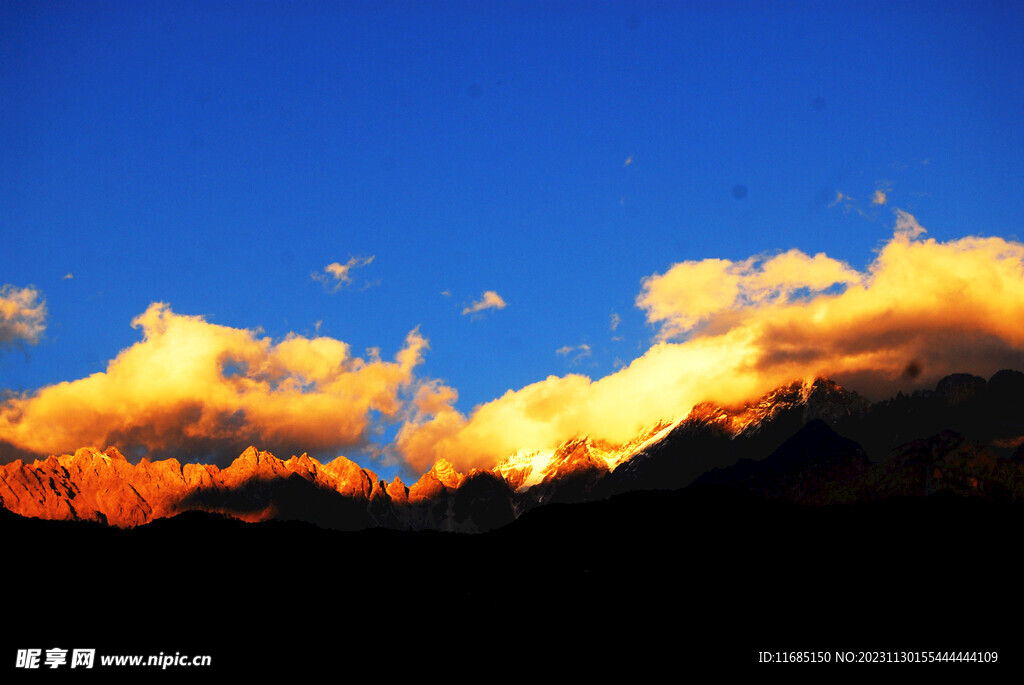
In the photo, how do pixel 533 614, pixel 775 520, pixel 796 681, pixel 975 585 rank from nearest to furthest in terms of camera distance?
pixel 796 681 → pixel 533 614 → pixel 975 585 → pixel 775 520

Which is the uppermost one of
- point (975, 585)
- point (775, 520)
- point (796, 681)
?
point (775, 520)

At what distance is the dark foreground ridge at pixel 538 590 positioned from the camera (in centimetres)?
12900

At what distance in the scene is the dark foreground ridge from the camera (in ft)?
423

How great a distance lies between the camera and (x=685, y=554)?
16062cm

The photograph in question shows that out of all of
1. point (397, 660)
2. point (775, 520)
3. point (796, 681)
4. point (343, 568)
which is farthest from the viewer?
point (775, 520)

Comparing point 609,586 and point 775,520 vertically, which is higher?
point 775,520

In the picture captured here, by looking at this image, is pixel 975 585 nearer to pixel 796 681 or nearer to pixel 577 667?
pixel 796 681

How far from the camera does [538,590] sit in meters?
148

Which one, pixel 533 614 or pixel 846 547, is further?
pixel 846 547

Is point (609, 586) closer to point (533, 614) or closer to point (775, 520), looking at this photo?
point (533, 614)

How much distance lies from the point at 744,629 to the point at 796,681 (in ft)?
51.7

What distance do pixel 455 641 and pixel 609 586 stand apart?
2703cm

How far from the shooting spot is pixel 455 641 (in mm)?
132125

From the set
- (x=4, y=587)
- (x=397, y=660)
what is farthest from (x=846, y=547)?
(x=4, y=587)
